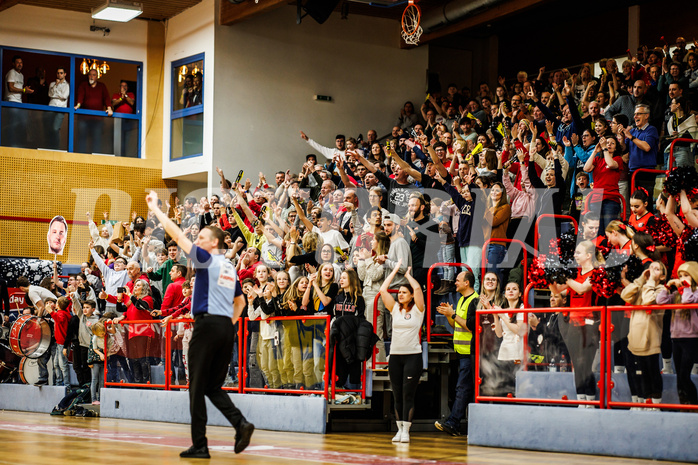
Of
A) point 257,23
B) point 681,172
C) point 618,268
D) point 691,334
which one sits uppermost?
point 257,23

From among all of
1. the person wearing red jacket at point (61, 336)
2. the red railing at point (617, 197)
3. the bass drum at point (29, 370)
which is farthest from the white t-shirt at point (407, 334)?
the bass drum at point (29, 370)

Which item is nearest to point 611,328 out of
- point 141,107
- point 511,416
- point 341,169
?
point 511,416

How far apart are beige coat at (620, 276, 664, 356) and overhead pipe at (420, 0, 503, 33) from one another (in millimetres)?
11810

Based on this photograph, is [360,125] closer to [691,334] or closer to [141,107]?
[141,107]

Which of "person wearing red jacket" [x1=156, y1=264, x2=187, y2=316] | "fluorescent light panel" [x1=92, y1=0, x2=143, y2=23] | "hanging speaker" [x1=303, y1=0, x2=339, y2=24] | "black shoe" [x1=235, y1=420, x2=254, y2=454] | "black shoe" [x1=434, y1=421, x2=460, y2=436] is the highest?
"fluorescent light panel" [x1=92, y1=0, x2=143, y2=23]

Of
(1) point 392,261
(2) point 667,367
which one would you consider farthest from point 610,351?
(1) point 392,261

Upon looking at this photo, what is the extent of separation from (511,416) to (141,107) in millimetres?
15635

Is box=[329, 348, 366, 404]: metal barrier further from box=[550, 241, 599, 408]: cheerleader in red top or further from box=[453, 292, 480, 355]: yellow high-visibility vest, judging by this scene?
box=[550, 241, 599, 408]: cheerleader in red top

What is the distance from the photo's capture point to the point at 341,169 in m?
15.5

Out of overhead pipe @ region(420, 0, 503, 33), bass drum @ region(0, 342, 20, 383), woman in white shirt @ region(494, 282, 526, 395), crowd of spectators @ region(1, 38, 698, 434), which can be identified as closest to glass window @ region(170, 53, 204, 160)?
crowd of spectators @ region(1, 38, 698, 434)

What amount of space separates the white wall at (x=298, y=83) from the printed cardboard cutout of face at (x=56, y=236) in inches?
141

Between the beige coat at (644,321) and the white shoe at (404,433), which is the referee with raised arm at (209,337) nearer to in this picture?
the white shoe at (404,433)

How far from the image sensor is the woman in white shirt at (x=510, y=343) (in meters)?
9.10

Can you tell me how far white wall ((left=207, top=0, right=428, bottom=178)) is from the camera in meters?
20.7
